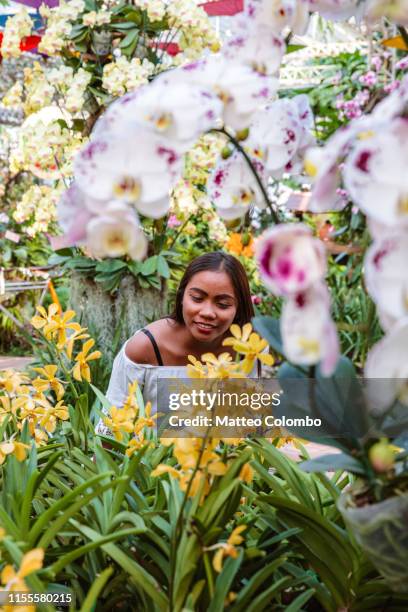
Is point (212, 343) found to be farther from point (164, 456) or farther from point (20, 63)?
point (20, 63)

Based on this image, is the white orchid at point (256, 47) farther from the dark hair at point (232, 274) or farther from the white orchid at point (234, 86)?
A: the dark hair at point (232, 274)

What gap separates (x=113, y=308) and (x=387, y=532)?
2.88m

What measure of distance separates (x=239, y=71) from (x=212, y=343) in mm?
1480

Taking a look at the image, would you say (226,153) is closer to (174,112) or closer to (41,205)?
(174,112)

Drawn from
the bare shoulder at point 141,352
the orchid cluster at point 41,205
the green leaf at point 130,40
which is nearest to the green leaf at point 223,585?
the bare shoulder at point 141,352

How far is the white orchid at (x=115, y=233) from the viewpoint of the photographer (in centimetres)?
67

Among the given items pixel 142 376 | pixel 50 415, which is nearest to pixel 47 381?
pixel 50 415

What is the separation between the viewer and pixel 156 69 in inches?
138

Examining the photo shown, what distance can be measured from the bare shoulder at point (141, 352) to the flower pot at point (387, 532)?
1.47 meters

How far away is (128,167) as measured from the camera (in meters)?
0.68

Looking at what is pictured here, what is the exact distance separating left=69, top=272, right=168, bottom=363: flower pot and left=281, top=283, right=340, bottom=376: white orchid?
2919 millimetres

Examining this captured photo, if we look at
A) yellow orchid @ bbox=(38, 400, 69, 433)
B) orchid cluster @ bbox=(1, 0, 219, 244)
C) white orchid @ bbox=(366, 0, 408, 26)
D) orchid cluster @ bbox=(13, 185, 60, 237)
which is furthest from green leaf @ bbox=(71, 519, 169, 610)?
orchid cluster @ bbox=(13, 185, 60, 237)

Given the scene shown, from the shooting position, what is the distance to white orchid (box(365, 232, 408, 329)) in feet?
1.90

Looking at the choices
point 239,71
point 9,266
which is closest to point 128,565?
point 239,71
